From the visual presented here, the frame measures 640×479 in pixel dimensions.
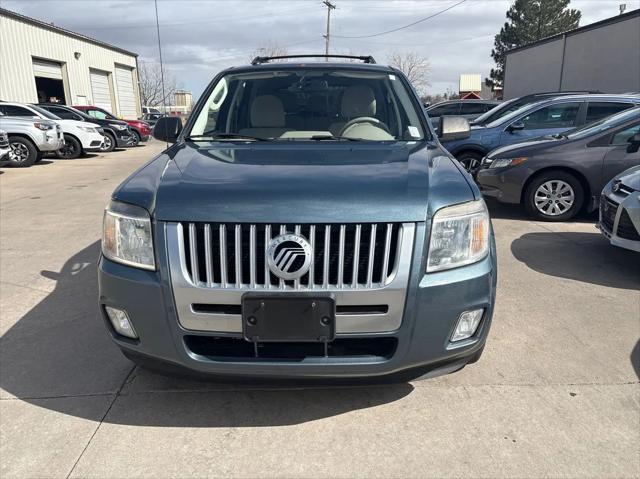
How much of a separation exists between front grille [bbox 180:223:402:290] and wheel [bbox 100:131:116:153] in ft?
58.9

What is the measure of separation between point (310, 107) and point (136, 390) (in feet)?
7.43

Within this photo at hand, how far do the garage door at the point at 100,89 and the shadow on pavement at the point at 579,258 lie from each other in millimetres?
29383

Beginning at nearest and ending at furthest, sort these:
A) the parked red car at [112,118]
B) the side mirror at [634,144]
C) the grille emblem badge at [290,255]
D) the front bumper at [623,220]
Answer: the grille emblem badge at [290,255]
the front bumper at [623,220]
the side mirror at [634,144]
the parked red car at [112,118]

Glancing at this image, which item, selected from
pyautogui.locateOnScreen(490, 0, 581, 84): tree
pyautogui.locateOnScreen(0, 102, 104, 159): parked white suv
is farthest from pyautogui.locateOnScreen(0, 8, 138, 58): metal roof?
pyautogui.locateOnScreen(490, 0, 581, 84): tree

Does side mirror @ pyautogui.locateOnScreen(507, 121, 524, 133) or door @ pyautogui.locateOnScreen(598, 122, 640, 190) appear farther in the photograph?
side mirror @ pyautogui.locateOnScreen(507, 121, 524, 133)

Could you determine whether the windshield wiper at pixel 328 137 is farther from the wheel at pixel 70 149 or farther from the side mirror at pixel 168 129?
the wheel at pixel 70 149

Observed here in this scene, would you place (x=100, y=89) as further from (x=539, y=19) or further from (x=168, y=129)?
(x=539, y=19)

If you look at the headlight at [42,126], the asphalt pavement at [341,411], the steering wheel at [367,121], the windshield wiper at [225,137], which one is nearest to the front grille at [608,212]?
the asphalt pavement at [341,411]

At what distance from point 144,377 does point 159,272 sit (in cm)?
107

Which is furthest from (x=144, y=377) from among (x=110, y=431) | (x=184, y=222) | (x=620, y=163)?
(x=620, y=163)

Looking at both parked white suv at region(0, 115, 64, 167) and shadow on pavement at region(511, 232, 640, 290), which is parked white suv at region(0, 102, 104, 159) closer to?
parked white suv at region(0, 115, 64, 167)

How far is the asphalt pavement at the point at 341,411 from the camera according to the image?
2.35 meters

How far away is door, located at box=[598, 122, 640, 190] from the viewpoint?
21.2 feet

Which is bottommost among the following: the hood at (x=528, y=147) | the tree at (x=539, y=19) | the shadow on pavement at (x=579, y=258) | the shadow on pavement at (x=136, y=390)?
the shadow on pavement at (x=136, y=390)
